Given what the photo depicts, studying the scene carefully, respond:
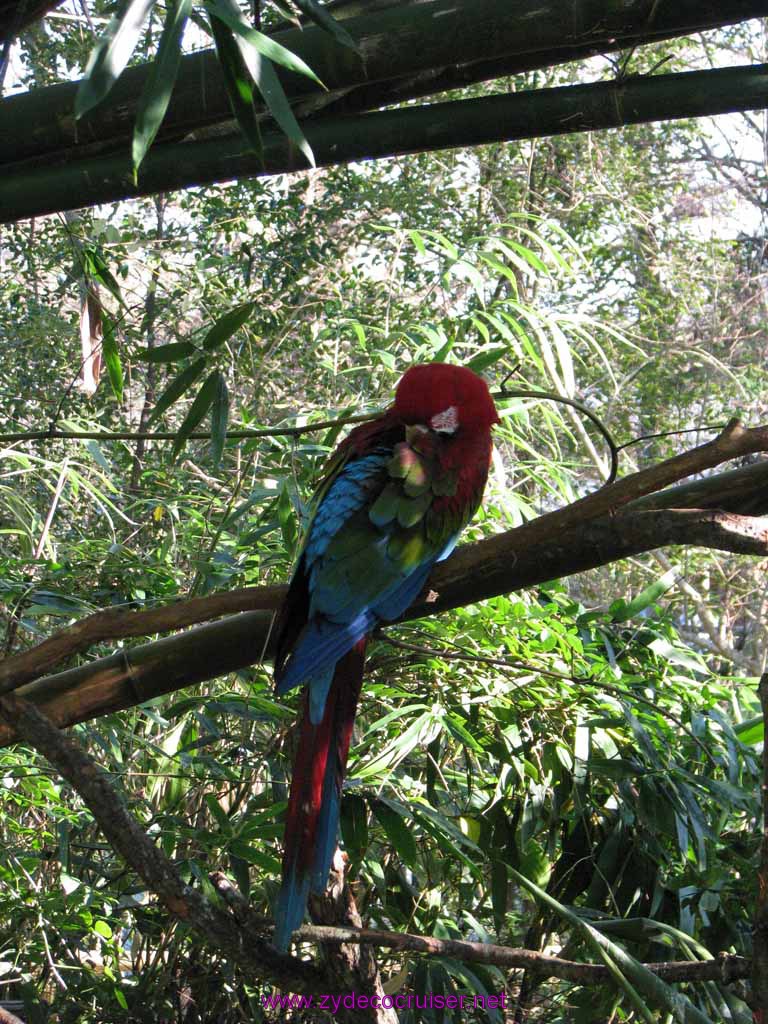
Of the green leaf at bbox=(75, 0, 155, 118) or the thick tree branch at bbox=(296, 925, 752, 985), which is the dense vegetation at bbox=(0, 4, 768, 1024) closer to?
the thick tree branch at bbox=(296, 925, 752, 985)

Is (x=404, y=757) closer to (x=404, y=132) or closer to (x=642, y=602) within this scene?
(x=642, y=602)

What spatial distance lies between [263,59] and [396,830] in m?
1.03

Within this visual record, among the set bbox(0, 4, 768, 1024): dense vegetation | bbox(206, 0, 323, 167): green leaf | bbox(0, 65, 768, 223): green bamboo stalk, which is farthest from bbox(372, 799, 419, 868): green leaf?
bbox(206, 0, 323, 167): green leaf

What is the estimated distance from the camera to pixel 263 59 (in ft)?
2.53

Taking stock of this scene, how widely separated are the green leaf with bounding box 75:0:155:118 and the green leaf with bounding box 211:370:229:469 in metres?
0.57

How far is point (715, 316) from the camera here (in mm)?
4895

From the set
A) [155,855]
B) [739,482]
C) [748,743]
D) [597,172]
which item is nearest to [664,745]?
[748,743]

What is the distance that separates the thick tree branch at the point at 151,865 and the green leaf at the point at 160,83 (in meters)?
0.54

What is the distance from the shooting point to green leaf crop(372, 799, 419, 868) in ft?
4.64

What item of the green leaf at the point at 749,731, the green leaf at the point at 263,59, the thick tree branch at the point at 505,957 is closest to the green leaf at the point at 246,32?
the green leaf at the point at 263,59

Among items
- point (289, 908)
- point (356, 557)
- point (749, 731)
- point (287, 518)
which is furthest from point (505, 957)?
point (749, 731)

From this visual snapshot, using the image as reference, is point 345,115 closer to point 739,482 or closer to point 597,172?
point 739,482

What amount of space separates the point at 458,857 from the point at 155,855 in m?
0.67

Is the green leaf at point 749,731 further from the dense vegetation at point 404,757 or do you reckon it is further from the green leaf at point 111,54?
the green leaf at point 111,54
